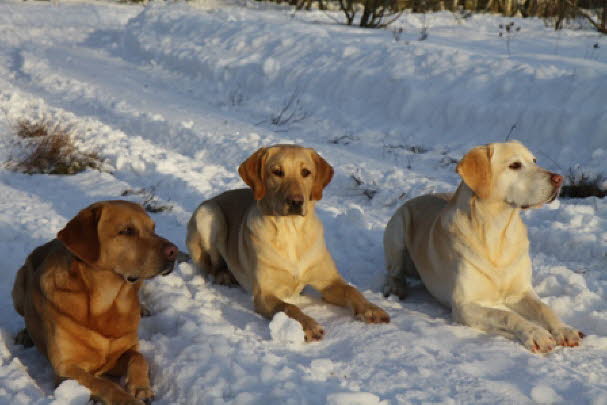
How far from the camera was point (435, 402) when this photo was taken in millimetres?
3324

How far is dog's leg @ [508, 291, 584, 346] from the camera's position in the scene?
4.00 metres

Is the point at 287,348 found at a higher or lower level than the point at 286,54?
lower

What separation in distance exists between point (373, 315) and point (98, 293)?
1.81 m

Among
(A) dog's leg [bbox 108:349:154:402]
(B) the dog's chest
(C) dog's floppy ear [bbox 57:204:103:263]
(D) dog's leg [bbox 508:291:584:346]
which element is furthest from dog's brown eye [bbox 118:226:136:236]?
(D) dog's leg [bbox 508:291:584:346]

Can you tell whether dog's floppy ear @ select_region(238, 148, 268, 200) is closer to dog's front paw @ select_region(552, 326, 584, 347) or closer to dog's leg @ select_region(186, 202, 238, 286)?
dog's leg @ select_region(186, 202, 238, 286)

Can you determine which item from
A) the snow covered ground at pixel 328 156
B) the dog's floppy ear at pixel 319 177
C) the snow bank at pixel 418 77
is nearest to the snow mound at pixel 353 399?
the snow covered ground at pixel 328 156

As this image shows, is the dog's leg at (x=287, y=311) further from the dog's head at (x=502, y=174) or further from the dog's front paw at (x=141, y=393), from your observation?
the dog's head at (x=502, y=174)

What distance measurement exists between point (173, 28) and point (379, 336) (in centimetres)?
1373

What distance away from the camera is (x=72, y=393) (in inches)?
136

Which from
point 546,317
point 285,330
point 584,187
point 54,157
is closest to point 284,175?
point 285,330

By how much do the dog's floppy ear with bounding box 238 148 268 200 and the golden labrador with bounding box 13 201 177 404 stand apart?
997mm

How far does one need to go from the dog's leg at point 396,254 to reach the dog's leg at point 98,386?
2383 mm

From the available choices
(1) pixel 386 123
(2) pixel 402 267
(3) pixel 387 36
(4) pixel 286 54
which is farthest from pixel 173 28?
(2) pixel 402 267

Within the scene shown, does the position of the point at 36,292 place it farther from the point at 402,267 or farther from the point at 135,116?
the point at 135,116
